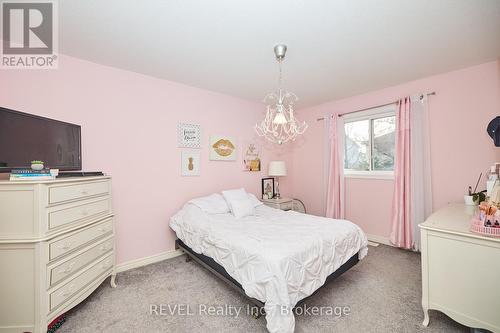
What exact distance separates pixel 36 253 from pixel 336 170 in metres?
3.90

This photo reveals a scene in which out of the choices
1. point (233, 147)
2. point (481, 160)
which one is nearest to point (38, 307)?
point (233, 147)

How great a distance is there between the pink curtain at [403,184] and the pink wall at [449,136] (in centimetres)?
18

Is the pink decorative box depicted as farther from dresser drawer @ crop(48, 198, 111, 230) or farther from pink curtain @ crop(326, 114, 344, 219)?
dresser drawer @ crop(48, 198, 111, 230)

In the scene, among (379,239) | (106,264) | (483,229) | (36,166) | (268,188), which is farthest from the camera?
(268,188)

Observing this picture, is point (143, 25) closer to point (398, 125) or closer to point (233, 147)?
point (233, 147)

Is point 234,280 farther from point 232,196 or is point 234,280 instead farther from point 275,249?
point 232,196

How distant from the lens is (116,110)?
2570 mm

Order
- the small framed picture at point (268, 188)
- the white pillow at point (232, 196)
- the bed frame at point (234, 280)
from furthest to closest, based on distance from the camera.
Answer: the small framed picture at point (268, 188) → the white pillow at point (232, 196) → the bed frame at point (234, 280)

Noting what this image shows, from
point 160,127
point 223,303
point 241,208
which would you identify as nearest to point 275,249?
point 223,303

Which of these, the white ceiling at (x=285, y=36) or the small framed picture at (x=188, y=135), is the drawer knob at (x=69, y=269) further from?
the white ceiling at (x=285, y=36)

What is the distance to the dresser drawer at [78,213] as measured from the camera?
Answer: 1564mm

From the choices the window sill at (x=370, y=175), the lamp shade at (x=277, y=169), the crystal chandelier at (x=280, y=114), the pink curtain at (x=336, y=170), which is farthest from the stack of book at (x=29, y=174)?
the window sill at (x=370, y=175)

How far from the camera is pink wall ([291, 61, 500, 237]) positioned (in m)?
2.52

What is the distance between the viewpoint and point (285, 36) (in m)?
1.95
